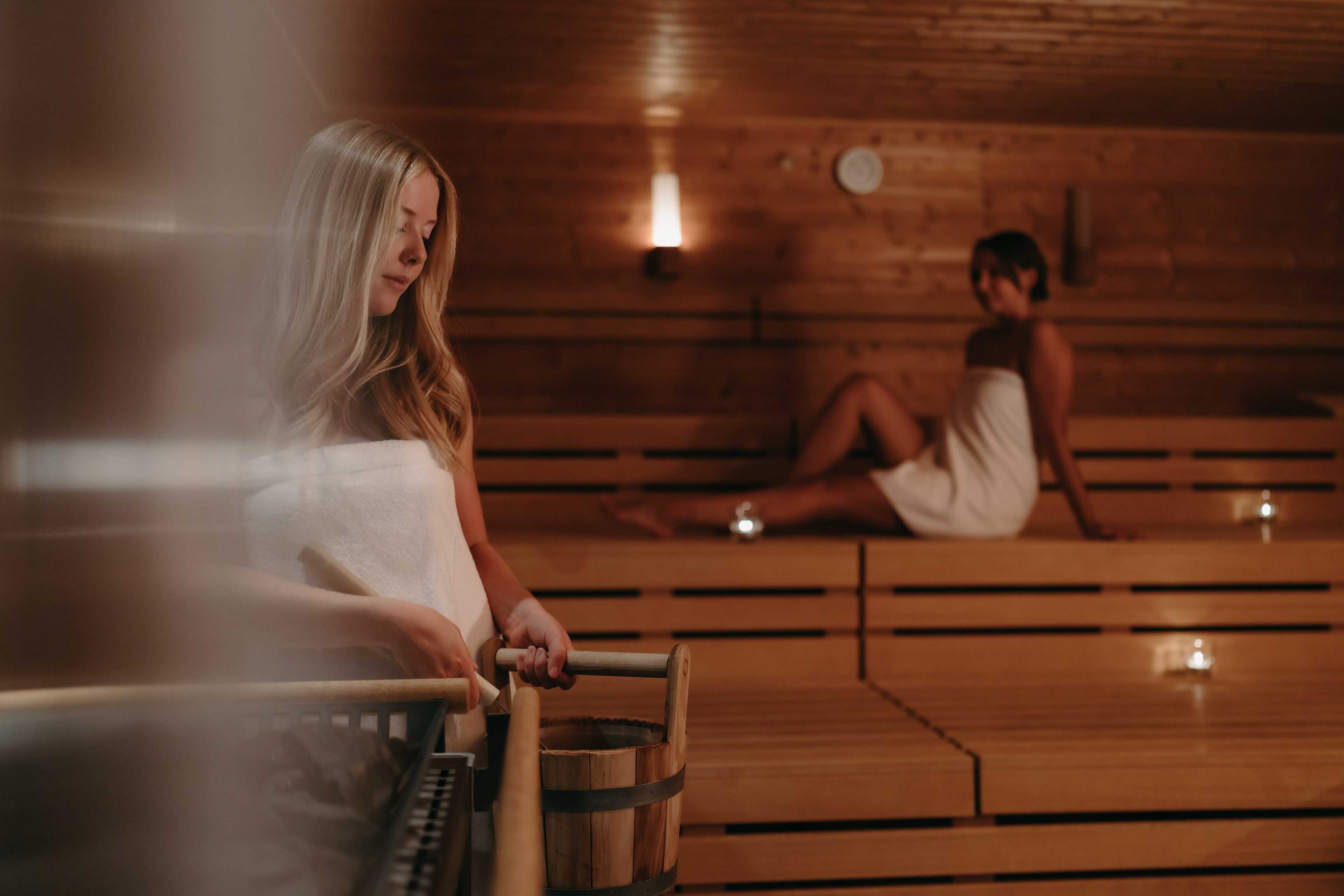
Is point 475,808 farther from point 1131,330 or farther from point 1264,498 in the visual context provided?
point 1131,330

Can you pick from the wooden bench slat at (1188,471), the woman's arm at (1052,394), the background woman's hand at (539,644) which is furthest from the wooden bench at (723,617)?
the wooden bench slat at (1188,471)

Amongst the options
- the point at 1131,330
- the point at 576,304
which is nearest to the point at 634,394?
the point at 576,304

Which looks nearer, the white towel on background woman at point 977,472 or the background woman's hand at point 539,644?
the background woman's hand at point 539,644

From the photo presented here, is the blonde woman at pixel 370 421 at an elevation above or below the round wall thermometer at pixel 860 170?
below

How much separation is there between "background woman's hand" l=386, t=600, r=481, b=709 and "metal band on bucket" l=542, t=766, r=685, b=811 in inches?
8.0

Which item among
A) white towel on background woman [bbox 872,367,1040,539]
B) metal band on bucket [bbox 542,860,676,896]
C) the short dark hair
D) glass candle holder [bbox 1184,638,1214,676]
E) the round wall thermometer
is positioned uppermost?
the round wall thermometer

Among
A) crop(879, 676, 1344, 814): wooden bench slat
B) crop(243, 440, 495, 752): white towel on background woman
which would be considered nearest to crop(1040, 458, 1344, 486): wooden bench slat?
crop(879, 676, 1344, 814): wooden bench slat

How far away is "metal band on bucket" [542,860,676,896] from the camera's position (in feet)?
3.74

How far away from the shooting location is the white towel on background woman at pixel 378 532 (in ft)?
2.93

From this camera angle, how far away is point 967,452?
10.0ft

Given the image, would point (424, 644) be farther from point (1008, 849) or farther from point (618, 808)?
point (1008, 849)

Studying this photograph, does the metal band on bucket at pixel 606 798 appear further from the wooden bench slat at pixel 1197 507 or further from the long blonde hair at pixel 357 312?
the wooden bench slat at pixel 1197 507

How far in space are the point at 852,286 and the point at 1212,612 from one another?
1.99 metres

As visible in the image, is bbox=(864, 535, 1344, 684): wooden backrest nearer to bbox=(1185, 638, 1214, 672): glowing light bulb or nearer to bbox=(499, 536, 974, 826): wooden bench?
bbox=(1185, 638, 1214, 672): glowing light bulb
